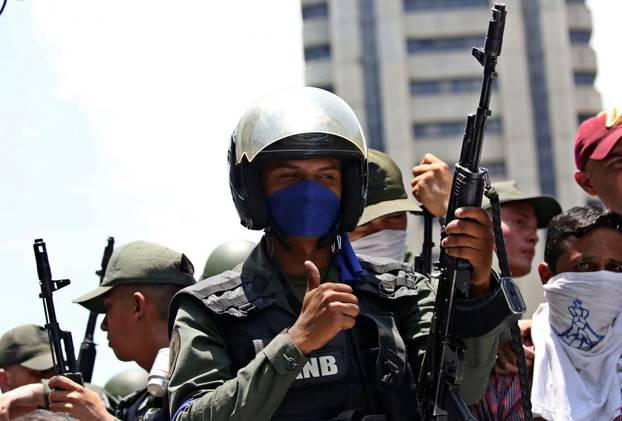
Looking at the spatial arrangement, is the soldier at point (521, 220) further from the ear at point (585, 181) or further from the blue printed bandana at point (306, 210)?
the blue printed bandana at point (306, 210)

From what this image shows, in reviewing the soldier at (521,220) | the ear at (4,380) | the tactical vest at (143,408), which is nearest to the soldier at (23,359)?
the ear at (4,380)

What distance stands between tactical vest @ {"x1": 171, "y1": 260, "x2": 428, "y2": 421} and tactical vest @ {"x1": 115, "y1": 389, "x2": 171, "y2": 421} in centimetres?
114

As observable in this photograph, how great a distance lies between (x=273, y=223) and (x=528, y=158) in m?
63.5

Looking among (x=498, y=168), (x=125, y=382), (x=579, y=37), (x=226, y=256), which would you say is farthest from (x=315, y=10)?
(x=226, y=256)

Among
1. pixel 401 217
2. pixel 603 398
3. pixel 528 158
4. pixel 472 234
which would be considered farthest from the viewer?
pixel 528 158

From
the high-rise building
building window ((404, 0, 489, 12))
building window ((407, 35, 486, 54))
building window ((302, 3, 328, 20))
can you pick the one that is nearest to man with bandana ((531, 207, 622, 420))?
the high-rise building

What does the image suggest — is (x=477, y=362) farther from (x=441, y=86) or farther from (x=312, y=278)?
(x=441, y=86)

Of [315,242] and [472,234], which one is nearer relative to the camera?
[472,234]

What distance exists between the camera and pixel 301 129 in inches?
146

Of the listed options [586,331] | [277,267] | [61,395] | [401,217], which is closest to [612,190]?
[586,331]

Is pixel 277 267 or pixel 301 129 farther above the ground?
pixel 301 129

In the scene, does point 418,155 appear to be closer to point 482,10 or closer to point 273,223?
point 482,10

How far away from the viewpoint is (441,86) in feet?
227

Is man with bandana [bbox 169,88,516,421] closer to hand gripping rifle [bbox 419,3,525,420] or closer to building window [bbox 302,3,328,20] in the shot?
hand gripping rifle [bbox 419,3,525,420]
